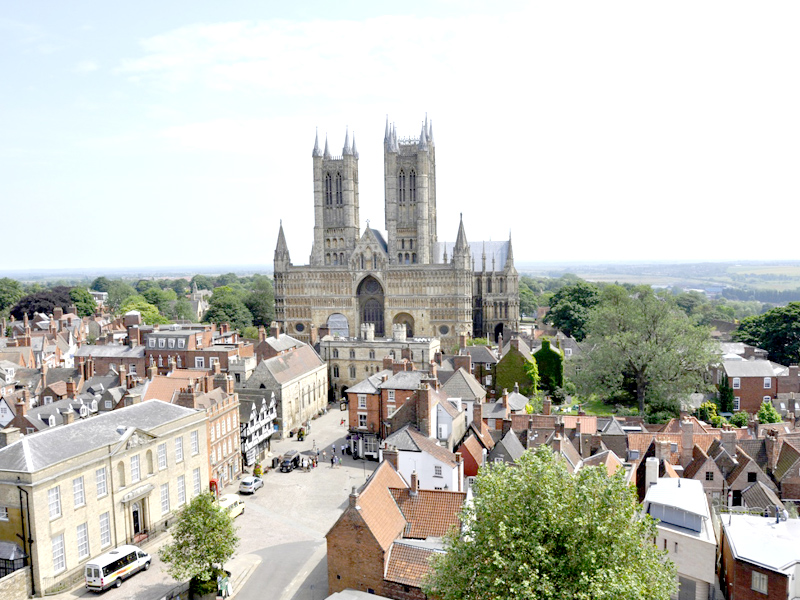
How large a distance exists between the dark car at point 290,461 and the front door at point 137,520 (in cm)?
1193

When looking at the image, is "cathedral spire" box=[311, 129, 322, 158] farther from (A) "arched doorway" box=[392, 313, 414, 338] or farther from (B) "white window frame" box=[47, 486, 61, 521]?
(B) "white window frame" box=[47, 486, 61, 521]

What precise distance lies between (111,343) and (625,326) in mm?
47168

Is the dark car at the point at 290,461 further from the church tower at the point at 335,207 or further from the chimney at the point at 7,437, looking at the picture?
the church tower at the point at 335,207

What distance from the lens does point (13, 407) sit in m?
42.6

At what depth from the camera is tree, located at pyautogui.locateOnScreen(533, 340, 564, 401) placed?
5906 centimetres

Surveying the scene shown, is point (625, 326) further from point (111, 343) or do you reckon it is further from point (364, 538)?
point (111, 343)

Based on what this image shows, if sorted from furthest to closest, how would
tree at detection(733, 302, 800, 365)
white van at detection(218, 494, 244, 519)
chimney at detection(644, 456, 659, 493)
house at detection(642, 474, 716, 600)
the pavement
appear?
tree at detection(733, 302, 800, 365)
white van at detection(218, 494, 244, 519)
chimney at detection(644, 456, 659, 493)
the pavement
house at detection(642, 474, 716, 600)

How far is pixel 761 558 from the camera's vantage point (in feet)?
73.7

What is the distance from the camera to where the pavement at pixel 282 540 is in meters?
25.6

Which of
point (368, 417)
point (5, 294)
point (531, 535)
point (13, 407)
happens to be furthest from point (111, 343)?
point (5, 294)

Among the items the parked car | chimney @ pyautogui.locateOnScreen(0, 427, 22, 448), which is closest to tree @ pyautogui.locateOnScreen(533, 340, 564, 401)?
Result: the parked car

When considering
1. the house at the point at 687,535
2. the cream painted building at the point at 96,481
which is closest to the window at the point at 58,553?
the cream painted building at the point at 96,481

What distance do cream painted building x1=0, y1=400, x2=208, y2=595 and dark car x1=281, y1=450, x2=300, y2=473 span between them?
7.30 metres

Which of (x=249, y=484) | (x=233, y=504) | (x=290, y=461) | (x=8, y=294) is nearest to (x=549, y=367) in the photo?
(x=290, y=461)
